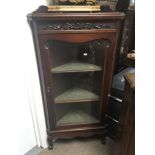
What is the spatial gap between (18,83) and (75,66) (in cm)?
47

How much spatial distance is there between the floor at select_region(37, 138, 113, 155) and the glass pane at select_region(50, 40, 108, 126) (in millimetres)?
249

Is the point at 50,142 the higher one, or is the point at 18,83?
the point at 18,83

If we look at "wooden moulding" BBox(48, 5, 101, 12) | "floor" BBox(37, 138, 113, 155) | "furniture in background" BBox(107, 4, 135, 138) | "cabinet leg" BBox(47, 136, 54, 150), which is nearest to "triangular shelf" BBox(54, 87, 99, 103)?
"furniture in background" BBox(107, 4, 135, 138)

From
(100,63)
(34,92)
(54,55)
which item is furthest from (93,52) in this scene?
(34,92)

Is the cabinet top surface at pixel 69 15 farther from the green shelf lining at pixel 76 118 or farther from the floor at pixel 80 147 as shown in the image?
the floor at pixel 80 147

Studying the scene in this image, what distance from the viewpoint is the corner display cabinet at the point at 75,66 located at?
1.19 m

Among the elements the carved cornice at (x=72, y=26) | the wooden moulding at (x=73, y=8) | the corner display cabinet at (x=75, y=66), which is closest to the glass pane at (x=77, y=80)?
the corner display cabinet at (x=75, y=66)

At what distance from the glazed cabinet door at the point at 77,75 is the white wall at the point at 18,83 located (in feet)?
0.35

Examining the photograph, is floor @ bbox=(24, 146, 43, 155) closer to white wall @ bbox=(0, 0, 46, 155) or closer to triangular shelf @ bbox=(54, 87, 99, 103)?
white wall @ bbox=(0, 0, 46, 155)

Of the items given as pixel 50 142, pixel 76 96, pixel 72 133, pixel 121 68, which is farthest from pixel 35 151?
pixel 121 68

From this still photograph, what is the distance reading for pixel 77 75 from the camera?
5.09ft

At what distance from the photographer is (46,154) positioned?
160 cm

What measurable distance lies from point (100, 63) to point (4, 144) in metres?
0.89

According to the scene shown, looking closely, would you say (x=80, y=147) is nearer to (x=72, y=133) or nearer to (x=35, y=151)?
(x=72, y=133)
